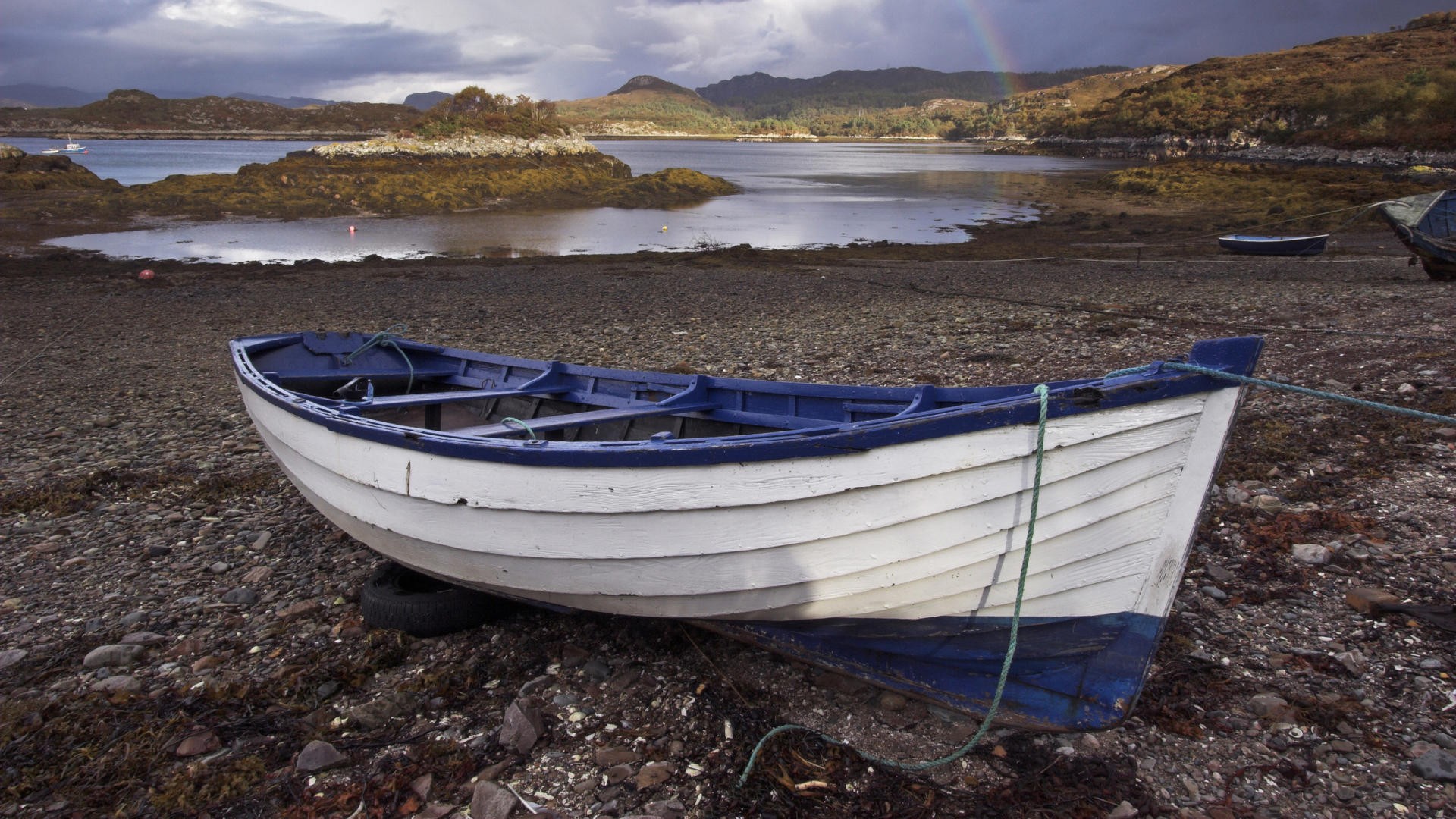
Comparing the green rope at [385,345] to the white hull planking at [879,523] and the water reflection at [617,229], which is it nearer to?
the white hull planking at [879,523]

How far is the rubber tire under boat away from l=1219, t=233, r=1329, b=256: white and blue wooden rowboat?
22891mm

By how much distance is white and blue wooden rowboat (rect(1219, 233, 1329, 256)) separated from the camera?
20.5 m

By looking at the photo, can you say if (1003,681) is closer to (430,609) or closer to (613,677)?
(613,677)

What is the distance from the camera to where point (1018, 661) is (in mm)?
4043

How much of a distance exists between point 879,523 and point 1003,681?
95 centimetres

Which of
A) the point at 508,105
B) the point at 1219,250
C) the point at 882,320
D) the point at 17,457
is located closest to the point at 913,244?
the point at 1219,250

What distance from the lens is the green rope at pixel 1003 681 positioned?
11.5 ft

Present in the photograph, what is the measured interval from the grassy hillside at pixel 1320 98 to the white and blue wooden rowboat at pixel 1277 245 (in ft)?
131

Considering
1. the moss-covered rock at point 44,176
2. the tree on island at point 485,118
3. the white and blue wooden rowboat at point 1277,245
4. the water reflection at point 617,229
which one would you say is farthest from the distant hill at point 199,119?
the white and blue wooden rowboat at point 1277,245

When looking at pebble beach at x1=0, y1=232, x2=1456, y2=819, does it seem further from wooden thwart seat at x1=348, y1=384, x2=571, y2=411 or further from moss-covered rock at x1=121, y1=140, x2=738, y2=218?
moss-covered rock at x1=121, y1=140, x2=738, y2=218

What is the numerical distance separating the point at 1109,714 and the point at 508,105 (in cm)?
6661

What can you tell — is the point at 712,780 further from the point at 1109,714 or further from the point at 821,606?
the point at 1109,714

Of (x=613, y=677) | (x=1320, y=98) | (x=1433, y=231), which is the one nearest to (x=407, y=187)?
(x=1433, y=231)

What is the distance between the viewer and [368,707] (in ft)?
14.3
